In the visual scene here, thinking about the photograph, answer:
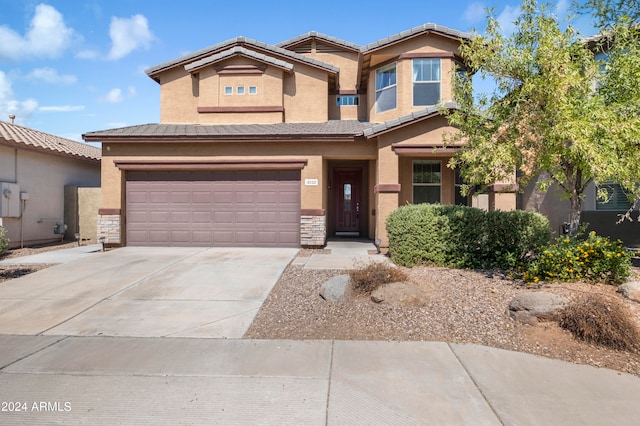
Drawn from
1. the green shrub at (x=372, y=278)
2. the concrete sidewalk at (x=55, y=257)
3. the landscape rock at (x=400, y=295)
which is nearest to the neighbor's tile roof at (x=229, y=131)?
the concrete sidewalk at (x=55, y=257)

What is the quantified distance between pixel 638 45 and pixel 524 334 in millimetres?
5324

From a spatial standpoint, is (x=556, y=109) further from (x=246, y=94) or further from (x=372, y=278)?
(x=246, y=94)

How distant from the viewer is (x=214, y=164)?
12.0m

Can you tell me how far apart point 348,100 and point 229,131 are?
Result: 5934 millimetres

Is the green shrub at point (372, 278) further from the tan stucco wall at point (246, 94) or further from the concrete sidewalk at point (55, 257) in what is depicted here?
the tan stucco wall at point (246, 94)

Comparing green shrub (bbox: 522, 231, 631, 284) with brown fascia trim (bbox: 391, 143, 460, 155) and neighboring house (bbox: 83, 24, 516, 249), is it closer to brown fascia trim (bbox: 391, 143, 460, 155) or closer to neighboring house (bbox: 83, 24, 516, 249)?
neighboring house (bbox: 83, 24, 516, 249)

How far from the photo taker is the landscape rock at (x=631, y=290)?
5230 millimetres

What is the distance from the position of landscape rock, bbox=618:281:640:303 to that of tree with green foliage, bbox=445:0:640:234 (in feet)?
5.22

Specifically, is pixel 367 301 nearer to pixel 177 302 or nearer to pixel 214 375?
pixel 214 375

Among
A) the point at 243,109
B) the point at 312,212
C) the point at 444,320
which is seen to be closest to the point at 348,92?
the point at 243,109

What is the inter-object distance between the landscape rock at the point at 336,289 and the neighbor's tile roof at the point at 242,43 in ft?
33.6

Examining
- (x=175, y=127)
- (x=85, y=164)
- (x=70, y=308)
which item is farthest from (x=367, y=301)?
(x=85, y=164)

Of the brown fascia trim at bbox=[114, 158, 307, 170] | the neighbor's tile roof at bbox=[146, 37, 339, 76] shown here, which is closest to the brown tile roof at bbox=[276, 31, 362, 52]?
the neighbor's tile roof at bbox=[146, 37, 339, 76]

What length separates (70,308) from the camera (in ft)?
20.3
